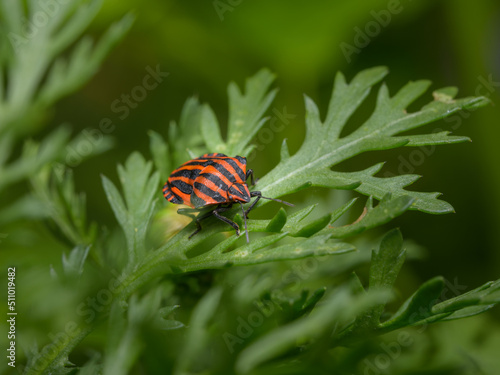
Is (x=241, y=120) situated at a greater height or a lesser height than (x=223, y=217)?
greater

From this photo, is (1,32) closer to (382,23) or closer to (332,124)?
(332,124)

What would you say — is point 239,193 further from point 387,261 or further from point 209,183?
point 387,261

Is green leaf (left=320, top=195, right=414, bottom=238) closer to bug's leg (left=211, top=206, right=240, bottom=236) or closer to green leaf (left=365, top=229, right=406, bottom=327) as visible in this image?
green leaf (left=365, top=229, right=406, bottom=327)

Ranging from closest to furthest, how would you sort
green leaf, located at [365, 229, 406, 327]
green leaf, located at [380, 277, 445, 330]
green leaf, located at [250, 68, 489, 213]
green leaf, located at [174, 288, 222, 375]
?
green leaf, located at [174, 288, 222, 375], green leaf, located at [380, 277, 445, 330], green leaf, located at [365, 229, 406, 327], green leaf, located at [250, 68, 489, 213]

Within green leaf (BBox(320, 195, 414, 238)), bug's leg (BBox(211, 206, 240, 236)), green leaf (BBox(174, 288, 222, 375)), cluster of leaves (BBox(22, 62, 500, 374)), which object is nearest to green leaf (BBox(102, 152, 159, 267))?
cluster of leaves (BBox(22, 62, 500, 374))

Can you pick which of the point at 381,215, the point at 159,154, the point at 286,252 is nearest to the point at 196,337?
the point at 286,252

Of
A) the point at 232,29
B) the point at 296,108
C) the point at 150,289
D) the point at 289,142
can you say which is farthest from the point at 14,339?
the point at 232,29
